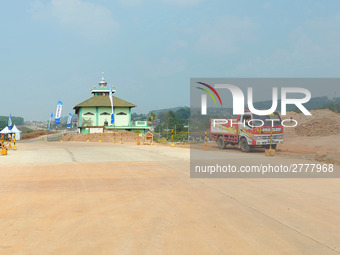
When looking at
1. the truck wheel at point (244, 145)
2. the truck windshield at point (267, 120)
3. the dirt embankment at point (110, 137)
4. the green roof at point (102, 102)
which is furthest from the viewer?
the green roof at point (102, 102)

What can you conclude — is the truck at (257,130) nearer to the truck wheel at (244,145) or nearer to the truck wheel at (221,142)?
the truck wheel at (244,145)

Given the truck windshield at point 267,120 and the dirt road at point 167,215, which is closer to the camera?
the dirt road at point 167,215

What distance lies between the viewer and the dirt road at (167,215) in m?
4.99

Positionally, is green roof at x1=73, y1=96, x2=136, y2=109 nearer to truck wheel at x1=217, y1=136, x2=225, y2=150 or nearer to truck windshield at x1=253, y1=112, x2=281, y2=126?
truck wheel at x1=217, y1=136, x2=225, y2=150

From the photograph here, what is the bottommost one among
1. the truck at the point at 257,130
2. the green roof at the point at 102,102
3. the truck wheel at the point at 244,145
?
the truck wheel at the point at 244,145

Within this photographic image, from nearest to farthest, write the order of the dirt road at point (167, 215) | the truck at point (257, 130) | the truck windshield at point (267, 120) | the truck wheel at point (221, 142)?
the dirt road at point (167, 215) < the truck at point (257, 130) < the truck windshield at point (267, 120) < the truck wheel at point (221, 142)

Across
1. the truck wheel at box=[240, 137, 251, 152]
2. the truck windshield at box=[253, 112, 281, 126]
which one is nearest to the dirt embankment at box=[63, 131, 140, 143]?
the truck wheel at box=[240, 137, 251, 152]

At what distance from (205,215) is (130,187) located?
3552mm

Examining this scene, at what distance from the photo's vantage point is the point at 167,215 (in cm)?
669

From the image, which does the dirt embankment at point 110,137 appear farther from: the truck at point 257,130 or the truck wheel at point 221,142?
the truck at point 257,130

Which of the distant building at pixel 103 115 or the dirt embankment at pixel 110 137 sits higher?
the distant building at pixel 103 115

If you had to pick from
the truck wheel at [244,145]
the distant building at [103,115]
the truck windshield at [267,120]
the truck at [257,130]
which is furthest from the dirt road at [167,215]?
the distant building at [103,115]

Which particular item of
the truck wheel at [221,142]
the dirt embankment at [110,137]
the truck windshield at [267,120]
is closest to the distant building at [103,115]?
the dirt embankment at [110,137]

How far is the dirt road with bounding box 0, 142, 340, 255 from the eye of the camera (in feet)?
16.4
